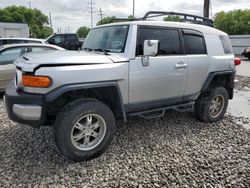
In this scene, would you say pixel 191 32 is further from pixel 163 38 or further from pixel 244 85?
pixel 244 85

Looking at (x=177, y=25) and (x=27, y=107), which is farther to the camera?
(x=177, y=25)

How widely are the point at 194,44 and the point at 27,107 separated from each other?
3029 millimetres

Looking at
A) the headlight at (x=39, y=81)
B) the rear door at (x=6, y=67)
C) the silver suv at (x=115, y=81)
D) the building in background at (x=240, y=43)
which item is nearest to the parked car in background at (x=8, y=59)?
the rear door at (x=6, y=67)

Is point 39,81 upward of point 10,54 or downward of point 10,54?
downward

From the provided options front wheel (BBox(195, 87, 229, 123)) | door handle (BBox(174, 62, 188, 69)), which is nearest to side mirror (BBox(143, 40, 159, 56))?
door handle (BBox(174, 62, 188, 69))

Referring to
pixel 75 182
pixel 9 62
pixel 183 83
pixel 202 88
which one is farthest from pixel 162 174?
A: pixel 9 62

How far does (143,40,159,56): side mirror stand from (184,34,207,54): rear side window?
1.11 meters

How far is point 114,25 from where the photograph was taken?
4328 millimetres

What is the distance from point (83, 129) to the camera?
11.7 ft

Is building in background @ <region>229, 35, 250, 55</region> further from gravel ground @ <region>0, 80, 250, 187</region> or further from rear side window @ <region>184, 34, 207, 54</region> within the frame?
gravel ground @ <region>0, 80, 250, 187</region>

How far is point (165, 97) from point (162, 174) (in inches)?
57.3

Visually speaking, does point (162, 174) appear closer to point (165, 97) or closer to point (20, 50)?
point (165, 97)

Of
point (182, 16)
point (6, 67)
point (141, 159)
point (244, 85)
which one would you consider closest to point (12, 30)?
point (6, 67)

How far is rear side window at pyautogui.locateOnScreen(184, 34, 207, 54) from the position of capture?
4.62m
